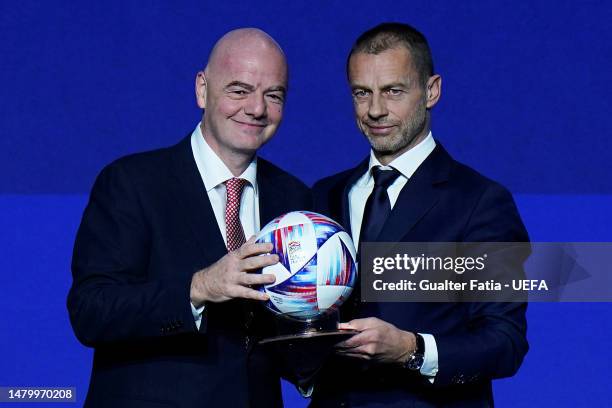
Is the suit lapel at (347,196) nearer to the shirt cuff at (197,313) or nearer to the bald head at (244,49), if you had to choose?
the bald head at (244,49)

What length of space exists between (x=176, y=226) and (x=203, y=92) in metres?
0.46

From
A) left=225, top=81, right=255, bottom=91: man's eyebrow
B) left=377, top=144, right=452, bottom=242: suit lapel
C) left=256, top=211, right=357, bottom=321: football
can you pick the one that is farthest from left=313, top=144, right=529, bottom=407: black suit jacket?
left=225, top=81, right=255, bottom=91: man's eyebrow

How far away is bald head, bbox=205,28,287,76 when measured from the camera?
3170 millimetres

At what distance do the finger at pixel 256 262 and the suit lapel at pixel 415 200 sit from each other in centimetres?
51

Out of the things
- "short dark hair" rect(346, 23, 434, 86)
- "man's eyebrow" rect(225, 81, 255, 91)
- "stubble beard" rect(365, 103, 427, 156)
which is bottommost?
"stubble beard" rect(365, 103, 427, 156)

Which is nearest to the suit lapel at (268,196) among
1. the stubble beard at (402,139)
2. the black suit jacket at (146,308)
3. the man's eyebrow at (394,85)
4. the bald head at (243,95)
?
the bald head at (243,95)

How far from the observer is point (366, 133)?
3.32 metres

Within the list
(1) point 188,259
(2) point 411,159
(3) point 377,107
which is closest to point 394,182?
(2) point 411,159

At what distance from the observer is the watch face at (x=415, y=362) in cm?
298

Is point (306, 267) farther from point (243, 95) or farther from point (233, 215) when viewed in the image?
point (243, 95)

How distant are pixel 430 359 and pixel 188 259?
2.32ft

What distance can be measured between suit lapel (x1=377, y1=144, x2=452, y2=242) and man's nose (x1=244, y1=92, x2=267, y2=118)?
0.47 meters

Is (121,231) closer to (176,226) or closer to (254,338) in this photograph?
(176,226)

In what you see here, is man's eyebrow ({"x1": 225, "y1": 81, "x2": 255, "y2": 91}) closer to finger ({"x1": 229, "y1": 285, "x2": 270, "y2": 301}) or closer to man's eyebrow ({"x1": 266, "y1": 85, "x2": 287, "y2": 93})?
man's eyebrow ({"x1": 266, "y1": 85, "x2": 287, "y2": 93})
